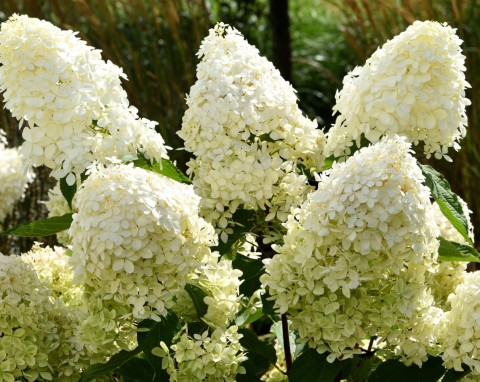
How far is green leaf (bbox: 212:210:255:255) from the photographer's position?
186 cm

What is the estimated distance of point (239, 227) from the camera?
189 cm

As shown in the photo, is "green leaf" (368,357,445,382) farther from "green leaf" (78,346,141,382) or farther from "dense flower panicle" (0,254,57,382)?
"dense flower panicle" (0,254,57,382)

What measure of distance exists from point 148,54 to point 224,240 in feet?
11.7

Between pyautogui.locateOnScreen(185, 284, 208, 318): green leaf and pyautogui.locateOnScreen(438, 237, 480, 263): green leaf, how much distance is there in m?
0.46

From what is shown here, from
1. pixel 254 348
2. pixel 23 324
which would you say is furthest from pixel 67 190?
pixel 254 348

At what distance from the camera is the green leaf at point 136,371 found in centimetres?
183

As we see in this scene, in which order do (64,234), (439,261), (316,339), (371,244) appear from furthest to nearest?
(64,234) < (439,261) < (316,339) < (371,244)

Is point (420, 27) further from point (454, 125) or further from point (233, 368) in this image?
point (233, 368)

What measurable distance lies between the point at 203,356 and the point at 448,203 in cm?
55

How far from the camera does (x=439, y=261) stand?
6.48 feet

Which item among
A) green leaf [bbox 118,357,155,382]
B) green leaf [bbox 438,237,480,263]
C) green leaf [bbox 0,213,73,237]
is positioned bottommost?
green leaf [bbox 118,357,155,382]

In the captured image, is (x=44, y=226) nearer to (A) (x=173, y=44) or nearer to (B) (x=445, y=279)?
(B) (x=445, y=279)

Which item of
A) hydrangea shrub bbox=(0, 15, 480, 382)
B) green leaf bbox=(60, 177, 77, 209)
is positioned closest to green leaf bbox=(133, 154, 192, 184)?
hydrangea shrub bbox=(0, 15, 480, 382)

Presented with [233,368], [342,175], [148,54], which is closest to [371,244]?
[342,175]
